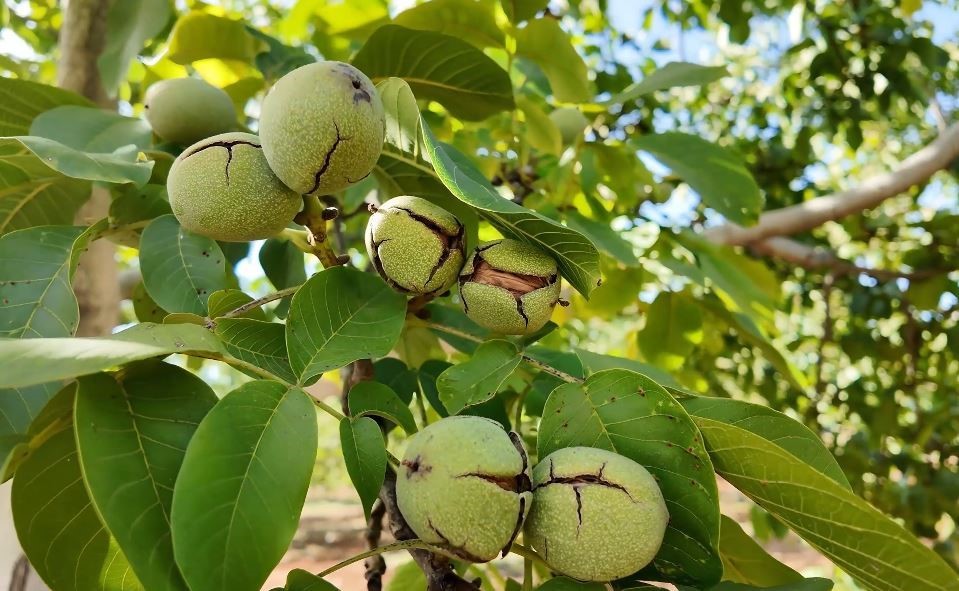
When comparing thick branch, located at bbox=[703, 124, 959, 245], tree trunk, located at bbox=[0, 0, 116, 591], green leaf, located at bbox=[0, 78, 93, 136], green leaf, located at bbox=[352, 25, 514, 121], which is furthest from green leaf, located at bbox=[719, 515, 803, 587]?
thick branch, located at bbox=[703, 124, 959, 245]

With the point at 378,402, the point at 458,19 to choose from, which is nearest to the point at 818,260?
the point at 458,19

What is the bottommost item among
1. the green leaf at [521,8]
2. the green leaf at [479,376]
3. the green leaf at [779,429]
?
the green leaf at [479,376]

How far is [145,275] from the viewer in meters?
0.98

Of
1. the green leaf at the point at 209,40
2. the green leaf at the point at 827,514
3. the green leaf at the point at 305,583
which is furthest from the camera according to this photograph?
the green leaf at the point at 209,40

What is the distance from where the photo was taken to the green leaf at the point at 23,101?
1.19 m

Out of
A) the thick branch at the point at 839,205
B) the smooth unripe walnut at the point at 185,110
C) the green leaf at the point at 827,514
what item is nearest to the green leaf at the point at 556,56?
the smooth unripe walnut at the point at 185,110

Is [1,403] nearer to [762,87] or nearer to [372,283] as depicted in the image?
[372,283]

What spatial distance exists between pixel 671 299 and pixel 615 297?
15cm

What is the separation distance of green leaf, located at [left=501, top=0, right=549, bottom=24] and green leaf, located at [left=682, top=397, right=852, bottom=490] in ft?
3.31

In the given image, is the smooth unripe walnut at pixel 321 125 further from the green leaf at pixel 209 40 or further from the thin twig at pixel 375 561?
the green leaf at pixel 209 40

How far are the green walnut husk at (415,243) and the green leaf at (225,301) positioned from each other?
18cm

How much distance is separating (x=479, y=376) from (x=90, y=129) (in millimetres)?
813

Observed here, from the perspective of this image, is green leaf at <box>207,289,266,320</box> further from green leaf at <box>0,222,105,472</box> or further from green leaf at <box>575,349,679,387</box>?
green leaf at <box>575,349,679,387</box>

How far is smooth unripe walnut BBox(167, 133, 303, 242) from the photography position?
850mm
